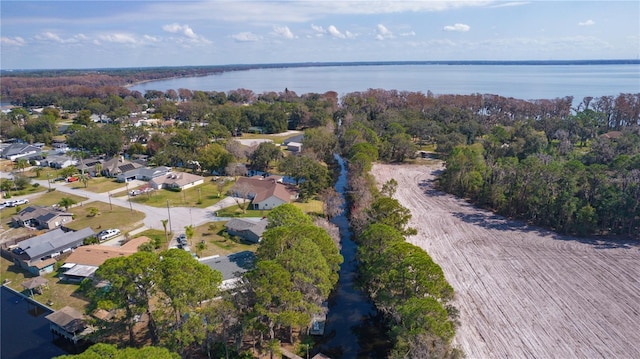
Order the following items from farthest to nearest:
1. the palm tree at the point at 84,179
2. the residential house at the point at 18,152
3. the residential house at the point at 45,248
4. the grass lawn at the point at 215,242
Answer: the residential house at the point at 18,152
the palm tree at the point at 84,179
the grass lawn at the point at 215,242
the residential house at the point at 45,248

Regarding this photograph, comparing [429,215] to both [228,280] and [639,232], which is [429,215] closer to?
[639,232]

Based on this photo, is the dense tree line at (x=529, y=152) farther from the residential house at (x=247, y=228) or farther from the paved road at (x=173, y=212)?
the paved road at (x=173, y=212)

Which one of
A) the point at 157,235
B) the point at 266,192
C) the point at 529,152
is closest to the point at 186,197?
the point at 266,192

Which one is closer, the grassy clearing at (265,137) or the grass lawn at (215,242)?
the grass lawn at (215,242)

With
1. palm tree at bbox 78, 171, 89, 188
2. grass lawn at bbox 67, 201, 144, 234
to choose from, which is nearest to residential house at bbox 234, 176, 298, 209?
grass lawn at bbox 67, 201, 144, 234

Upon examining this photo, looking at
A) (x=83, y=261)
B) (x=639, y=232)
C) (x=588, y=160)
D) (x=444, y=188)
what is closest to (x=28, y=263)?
(x=83, y=261)

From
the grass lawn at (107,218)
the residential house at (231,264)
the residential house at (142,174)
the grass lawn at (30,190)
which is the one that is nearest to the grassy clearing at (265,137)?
the residential house at (142,174)
